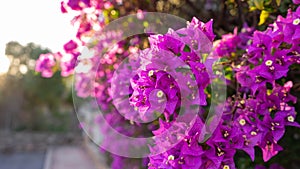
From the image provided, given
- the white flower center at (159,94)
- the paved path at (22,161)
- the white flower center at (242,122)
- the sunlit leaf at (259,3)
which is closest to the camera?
the white flower center at (159,94)

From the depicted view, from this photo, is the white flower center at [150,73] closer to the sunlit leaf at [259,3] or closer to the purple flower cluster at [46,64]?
the sunlit leaf at [259,3]

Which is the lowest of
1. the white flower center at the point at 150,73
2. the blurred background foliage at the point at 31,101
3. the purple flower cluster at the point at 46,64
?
the blurred background foliage at the point at 31,101

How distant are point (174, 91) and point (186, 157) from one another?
5.4 inches

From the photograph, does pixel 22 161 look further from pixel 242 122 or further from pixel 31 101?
pixel 242 122

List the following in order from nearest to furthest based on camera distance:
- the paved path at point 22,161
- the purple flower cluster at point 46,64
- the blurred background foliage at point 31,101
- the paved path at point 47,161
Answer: the purple flower cluster at point 46,64 → the paved path at point 47,161 → the paved path at point 22,161 → the blurred background foliage at point 31,101

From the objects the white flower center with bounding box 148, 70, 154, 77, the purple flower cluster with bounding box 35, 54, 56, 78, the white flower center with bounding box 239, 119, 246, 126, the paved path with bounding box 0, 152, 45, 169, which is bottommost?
the paved path with bounding box 0, 152, 45, 169

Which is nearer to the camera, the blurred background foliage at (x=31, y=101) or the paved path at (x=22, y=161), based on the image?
the paved path at (x=22, y=161)

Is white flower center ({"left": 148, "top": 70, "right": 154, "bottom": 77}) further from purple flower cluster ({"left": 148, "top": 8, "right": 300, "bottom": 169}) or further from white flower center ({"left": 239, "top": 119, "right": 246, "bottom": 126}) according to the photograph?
white flower center ({"left": 239, "top": 119, "right": 246, "bottom": 126})

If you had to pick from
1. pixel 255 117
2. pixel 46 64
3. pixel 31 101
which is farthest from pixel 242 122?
pixel 31 101

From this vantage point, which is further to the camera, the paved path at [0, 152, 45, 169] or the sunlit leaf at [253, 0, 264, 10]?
the paved path at [0, 152, 45, 169]

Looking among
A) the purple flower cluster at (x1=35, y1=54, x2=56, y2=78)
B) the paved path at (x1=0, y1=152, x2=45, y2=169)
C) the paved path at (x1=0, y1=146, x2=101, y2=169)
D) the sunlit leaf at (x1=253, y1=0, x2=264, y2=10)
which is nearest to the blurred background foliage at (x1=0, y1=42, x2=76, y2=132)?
the paved path at (x1=0, y1=152, x2=45, y2=169)

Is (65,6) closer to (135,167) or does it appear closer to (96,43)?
(96,43)

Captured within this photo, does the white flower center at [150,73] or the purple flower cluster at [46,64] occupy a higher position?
the purple flower cluster at [46,64]

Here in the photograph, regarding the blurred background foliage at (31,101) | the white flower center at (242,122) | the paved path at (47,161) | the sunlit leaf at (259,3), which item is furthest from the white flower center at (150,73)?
the blurred background foliage at (31,101)
